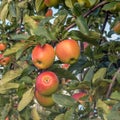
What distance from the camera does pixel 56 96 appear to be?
4.28 ft

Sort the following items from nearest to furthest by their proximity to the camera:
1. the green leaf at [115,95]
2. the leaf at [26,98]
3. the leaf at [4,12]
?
the green leaf at [115,95] → the leaf at [26,98] → the leaf at [4,12]

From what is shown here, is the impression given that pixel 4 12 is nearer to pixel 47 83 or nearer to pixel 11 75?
pixel 11 75

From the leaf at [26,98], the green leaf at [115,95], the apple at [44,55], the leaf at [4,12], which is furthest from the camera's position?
the leaf at [4,12]

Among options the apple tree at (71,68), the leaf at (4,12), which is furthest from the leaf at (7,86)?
the leaf at (4,12)

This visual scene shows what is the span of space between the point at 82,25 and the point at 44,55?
16cm

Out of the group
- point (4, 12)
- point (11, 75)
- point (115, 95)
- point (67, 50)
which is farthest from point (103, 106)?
point (4, 12)

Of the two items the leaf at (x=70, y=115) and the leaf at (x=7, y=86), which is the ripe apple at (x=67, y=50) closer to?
the leaf at (x=70, y=115)

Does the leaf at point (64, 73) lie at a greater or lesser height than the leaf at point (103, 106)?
greater

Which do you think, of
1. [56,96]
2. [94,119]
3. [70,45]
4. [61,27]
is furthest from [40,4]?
[94,119]

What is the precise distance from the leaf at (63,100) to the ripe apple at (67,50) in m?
0.12

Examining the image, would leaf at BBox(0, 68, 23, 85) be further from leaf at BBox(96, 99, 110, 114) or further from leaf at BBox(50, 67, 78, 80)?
leaf at BBox(96, 99, 110, 114)

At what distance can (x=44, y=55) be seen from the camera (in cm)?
128

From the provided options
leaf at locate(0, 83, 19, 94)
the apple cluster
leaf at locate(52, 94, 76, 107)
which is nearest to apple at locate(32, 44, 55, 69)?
the apple cluster

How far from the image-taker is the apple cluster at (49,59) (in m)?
1.29
